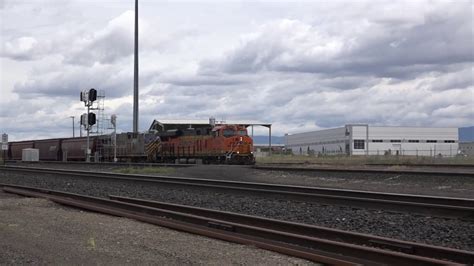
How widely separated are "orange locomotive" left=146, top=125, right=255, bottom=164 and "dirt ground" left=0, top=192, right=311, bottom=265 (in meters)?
26.1

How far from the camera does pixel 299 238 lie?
8766 mm

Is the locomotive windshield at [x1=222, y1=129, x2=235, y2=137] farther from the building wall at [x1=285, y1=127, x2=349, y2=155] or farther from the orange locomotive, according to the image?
the building wall at [x1=285, y1=127, x2=349, y2=155]

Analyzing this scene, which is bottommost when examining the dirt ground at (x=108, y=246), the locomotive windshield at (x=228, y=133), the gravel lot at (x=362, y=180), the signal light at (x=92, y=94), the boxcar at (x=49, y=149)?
the dirt ground at (x=108, y=246)

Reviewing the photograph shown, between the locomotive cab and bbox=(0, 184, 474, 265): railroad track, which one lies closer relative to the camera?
bbox=(0, 184, 474, 265): railroad track

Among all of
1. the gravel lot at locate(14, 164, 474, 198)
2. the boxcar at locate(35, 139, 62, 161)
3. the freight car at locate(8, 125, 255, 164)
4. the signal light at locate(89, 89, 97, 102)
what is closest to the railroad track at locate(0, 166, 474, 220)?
the gravel lot at locate(14, 164, 474, 198)

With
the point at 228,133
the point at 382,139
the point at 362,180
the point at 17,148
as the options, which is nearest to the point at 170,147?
the point at 228,133

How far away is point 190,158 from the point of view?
4138cm

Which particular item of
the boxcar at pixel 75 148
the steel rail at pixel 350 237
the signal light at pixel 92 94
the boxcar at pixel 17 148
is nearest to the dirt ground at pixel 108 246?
the steel rail at pixel 350 237

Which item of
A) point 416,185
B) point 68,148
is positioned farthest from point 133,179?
point 68,148

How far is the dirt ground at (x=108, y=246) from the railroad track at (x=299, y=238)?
1.02ft

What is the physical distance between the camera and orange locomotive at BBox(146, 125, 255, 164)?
125 feet

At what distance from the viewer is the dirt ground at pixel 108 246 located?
7.55 metres

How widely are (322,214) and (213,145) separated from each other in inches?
1052

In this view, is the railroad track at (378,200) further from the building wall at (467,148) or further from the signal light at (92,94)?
the building wall at (467,148)
